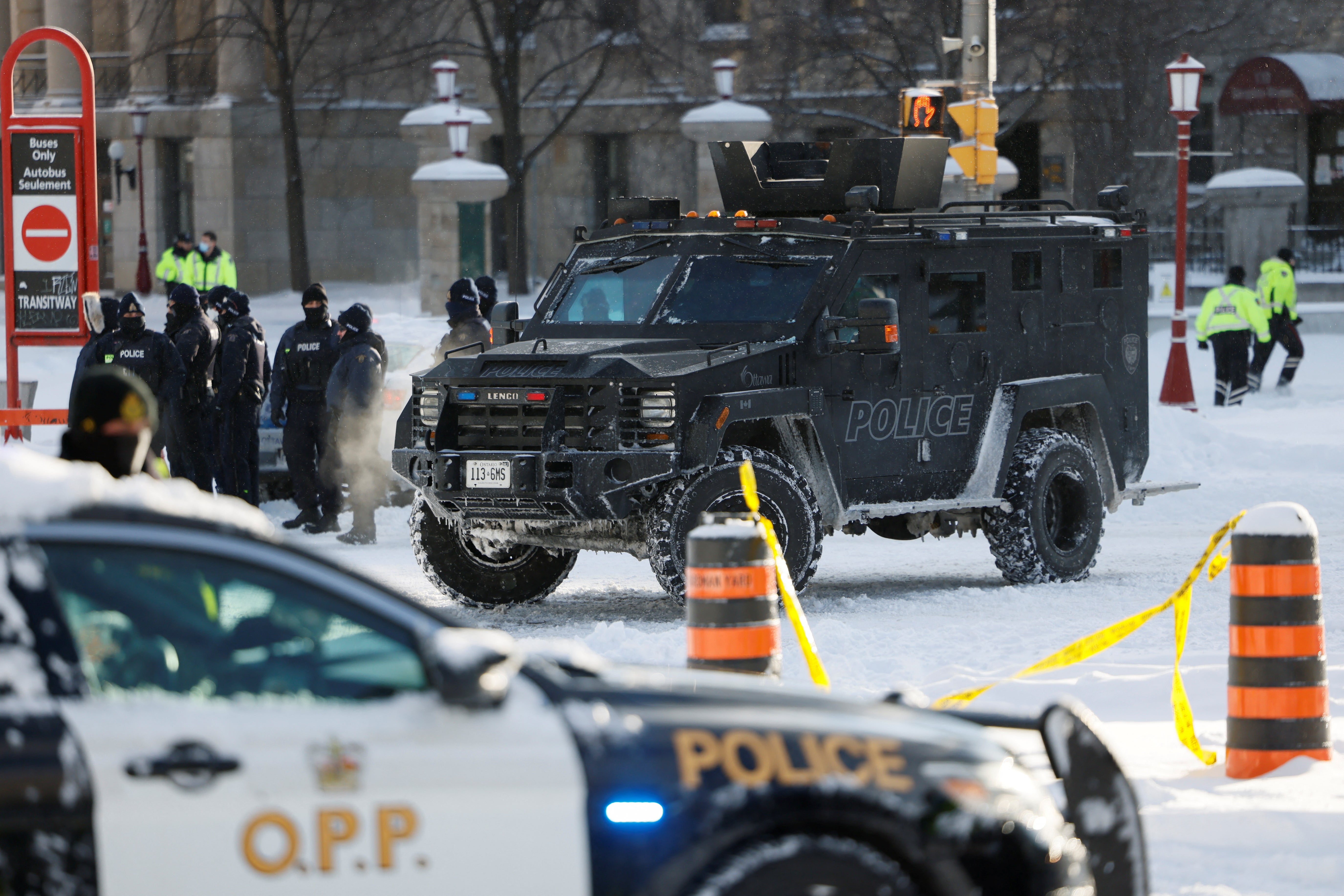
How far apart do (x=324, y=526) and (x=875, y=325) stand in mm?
5635

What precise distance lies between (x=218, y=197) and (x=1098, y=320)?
35645 mm

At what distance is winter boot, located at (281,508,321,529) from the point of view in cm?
1520

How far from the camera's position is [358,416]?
1472 cm

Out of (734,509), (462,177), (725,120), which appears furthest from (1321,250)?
(734,509)

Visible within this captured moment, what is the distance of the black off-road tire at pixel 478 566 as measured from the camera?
11.7 metres

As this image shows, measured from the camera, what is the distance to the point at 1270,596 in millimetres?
6820

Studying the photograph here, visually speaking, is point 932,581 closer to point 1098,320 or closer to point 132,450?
point 1098,320

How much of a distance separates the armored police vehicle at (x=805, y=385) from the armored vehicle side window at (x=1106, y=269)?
2 centimetres

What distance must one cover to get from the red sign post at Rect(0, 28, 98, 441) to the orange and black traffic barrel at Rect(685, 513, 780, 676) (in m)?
8.19

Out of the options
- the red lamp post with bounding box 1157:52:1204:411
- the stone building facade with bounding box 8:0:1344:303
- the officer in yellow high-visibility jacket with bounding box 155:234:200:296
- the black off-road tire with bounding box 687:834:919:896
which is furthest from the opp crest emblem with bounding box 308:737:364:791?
the stone building facade with bounding box 8:0:1344:303

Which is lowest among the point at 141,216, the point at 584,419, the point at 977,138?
the point at 584,419

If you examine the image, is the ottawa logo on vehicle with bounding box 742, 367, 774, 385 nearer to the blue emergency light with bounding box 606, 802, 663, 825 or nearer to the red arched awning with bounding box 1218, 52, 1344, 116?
the blue emergency light with bounding box 606, 802, 663, 825

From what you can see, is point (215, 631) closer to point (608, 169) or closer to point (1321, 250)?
point (1321, 250)

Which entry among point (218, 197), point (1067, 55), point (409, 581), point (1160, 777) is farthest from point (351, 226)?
point (1160, 777)
